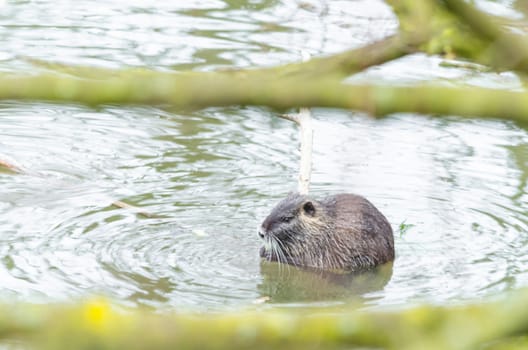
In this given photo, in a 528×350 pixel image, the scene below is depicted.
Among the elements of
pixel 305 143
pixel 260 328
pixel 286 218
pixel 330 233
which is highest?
pixel 260 328

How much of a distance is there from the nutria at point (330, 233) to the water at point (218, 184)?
0.52 feet

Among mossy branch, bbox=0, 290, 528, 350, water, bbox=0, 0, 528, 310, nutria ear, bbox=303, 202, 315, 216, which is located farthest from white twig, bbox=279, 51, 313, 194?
mossy branch, bbox=0, 290, 528, 350

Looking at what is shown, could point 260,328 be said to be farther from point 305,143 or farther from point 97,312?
point 305,143

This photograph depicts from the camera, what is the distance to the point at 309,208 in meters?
7.64

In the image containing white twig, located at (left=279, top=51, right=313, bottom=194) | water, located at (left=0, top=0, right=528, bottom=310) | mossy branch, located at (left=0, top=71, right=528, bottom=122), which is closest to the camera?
mossy branch, located at (left=0, top=71, right=528, bottom=122)

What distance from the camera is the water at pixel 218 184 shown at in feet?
22.0

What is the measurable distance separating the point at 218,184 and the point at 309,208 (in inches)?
38.3

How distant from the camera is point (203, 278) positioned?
21.8ft

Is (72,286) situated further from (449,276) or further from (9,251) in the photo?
(449,276)

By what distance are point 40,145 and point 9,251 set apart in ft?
7.18

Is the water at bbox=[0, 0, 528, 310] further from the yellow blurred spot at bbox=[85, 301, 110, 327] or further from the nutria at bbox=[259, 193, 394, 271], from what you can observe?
the yellow blurred spot at bbox=[85, 301, 110, 327]

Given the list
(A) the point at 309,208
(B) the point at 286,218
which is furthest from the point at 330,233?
(B) the point at 286,218

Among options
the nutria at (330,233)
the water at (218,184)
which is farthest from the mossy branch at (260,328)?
the nutria at (330,233)

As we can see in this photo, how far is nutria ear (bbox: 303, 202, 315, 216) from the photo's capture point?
7.60 metres
